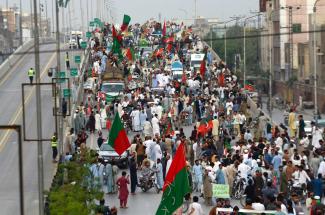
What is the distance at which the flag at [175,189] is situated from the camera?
20703mm

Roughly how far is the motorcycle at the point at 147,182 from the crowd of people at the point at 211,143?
0.26ft

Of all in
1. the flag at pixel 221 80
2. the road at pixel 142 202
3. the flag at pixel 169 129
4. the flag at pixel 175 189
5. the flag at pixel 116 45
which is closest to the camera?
the flag at pixel 175 189

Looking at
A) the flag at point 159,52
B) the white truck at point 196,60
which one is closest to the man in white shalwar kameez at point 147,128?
the white truck at point 196,60

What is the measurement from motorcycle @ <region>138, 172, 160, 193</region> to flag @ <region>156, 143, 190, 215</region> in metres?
7.31

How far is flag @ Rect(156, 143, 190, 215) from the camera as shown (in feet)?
67.9

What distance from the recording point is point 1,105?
52.1 m

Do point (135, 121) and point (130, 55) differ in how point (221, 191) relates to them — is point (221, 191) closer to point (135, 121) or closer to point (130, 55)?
point (135, 121)

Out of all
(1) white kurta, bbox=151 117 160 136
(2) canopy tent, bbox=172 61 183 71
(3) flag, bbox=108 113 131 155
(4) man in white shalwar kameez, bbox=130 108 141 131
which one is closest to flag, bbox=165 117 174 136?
(1) white kurta, bbox=151 117 160 136

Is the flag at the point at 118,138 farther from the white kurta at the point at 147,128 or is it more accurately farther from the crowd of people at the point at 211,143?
the white kurta at the point at 147,128

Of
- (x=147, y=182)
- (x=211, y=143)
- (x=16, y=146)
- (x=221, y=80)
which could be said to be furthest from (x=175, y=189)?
(x=221, y=80)

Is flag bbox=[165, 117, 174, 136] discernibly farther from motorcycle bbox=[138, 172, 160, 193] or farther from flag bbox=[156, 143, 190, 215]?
flag bbox=[156, 143, 190, 215]

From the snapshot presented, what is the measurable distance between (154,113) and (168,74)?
45.8ft

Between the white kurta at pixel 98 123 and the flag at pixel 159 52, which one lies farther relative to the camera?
the flag at pixel 159 52

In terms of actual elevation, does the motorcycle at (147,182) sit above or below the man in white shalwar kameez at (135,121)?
below
